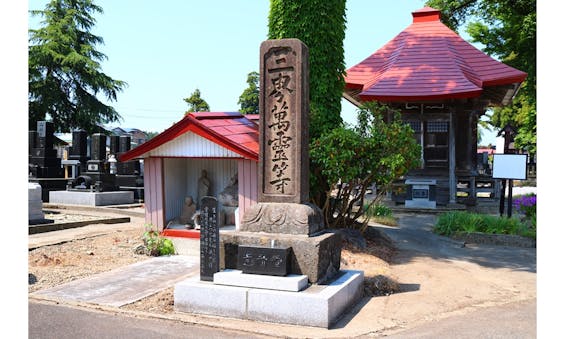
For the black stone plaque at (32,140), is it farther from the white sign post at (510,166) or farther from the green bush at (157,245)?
the white sign post at (510,166)

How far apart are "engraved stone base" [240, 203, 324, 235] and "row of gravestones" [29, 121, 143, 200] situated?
15.0 metres

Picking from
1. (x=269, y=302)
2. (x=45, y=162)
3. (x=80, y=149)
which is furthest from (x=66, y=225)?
(x=80, y=149)

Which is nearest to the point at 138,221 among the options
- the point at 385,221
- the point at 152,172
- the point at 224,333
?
the point at 152,172

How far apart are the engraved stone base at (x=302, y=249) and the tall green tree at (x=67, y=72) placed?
32.8 metres

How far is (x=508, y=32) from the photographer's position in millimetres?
A: 24766

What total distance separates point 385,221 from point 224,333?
9.82m

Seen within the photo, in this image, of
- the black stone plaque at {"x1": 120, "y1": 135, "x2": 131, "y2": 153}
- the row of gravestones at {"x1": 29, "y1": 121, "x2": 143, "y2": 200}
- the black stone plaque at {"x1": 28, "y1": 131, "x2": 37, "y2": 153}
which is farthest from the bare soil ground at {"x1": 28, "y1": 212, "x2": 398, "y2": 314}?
the black stone plaque at {"x1": 28, "y1": 131, "x2": 37, "y2": 153}

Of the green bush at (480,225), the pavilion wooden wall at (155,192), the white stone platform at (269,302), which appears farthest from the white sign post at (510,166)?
the pavilion wooden wall at (155,192)

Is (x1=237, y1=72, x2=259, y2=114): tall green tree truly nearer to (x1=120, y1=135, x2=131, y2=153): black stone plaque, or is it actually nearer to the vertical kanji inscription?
(x1=120, y1=135, x2=131, y2=153): black stone plaque

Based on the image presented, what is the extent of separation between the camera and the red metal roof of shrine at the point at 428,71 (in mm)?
16719

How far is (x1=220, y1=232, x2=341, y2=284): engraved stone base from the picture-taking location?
6586 mm

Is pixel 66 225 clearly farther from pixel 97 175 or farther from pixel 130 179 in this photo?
pixel 130 179

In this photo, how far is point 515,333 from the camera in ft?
18.6

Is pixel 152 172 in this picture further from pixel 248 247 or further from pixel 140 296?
pixel 248 247
